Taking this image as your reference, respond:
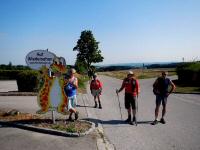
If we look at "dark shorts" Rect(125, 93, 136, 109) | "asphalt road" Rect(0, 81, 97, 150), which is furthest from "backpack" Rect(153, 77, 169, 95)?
"asphalt road" Rect(0, 81, 97, 150)

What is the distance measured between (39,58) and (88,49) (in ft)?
196

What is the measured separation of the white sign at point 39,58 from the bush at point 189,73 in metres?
21.0

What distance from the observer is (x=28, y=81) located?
21.1m

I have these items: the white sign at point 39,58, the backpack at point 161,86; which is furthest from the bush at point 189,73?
the white sign at point 39,58

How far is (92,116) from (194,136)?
174 inches

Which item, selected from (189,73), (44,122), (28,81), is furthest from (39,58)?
(189,73)

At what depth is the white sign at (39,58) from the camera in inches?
408

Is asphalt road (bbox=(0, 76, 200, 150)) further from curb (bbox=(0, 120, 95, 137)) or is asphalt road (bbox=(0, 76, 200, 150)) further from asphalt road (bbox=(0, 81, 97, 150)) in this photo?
curb (bbox=(0, 120, 95, 137))

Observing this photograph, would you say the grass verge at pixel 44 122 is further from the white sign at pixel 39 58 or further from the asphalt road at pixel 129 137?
the white sign at pixel 39 58

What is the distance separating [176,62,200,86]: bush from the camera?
29800mm

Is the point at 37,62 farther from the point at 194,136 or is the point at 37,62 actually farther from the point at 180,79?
the point at 180,79

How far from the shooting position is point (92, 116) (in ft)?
39.4

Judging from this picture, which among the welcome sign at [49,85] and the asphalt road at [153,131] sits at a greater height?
the welcome sign at [49,85]

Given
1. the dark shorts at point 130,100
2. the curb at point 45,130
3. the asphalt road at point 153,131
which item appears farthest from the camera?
the dark shorts at point 130,100
